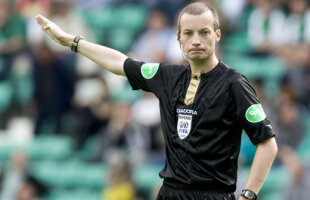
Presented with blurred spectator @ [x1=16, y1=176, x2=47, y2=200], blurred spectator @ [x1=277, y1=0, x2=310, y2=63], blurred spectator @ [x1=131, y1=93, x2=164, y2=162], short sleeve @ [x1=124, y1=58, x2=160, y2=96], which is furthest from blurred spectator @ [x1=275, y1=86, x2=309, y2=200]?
short sleeve @ [x1=124, y1=58, x2=160, y2=96]

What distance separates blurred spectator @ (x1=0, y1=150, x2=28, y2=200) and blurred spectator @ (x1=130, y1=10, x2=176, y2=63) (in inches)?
94.1

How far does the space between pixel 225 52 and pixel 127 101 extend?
1.70 meters

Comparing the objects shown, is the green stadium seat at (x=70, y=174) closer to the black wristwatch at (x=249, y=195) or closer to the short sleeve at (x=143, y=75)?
the short sleeve at (x=143, y=75)

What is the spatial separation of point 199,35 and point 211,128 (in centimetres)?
58

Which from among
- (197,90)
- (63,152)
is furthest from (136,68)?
(63,152)

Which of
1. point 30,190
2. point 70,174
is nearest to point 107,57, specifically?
point 30,190

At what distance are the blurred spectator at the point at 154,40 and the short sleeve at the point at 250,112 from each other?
678 centimetres

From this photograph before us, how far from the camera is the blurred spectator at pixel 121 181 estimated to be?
10016 mm

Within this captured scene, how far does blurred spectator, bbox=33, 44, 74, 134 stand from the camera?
1229cm

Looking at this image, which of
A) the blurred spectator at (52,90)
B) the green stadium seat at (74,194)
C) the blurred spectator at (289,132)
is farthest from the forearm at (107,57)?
the blurred spectator at (52,90)

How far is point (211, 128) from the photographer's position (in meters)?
4.77

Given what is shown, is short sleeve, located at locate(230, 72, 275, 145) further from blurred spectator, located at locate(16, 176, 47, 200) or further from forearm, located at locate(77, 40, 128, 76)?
blurred spectator, located at locate(16, 176, 47, 200)

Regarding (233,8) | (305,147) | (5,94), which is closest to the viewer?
(305,147)

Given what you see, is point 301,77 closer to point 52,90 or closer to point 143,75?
point 52,90
